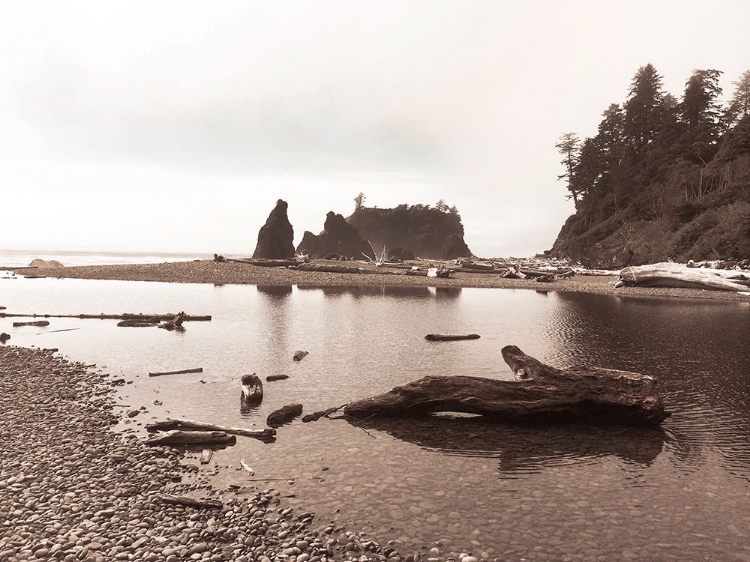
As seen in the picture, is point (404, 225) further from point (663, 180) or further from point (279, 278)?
point (279, 278)

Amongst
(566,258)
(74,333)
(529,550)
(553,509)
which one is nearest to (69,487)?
(529,550)

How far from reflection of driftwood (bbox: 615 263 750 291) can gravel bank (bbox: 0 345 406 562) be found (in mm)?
48387

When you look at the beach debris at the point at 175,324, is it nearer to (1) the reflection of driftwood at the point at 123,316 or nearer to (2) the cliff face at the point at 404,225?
(1) the reflection of driftwood at the point at 123,316

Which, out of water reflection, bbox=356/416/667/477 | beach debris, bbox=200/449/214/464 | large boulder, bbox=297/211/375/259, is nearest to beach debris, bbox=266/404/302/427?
water reflection, bbox=356/416/667/477

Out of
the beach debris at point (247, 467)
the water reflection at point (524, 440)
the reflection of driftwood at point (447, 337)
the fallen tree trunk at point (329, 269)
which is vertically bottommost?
the water reflection at point (524, 440)

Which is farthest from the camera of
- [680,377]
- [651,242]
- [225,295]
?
[651,242]

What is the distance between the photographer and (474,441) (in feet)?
32.7

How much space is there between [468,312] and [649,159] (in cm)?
7015

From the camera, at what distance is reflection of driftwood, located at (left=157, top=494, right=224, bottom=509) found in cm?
704

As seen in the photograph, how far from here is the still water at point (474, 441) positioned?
671 cm

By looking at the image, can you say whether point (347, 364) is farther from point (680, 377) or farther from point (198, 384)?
point (680, 377)

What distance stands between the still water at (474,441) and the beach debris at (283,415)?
0.38m

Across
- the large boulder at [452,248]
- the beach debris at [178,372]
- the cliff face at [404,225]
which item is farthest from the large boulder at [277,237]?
the cliff face at [404,225]

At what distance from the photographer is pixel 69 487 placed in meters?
7.51
